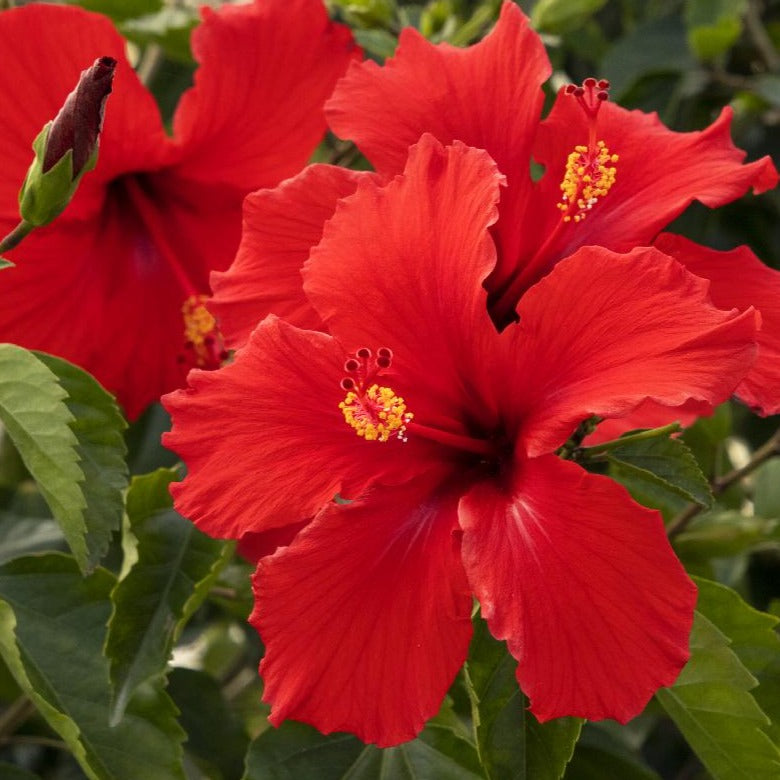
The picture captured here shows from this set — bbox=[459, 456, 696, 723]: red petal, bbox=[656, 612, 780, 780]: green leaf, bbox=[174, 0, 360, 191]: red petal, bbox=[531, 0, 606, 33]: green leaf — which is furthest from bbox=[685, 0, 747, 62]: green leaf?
bbox=[459, 456, 696, 723]: red petal

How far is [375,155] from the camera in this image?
3.84 ft

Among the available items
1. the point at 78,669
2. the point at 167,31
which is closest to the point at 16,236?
the point at 78,669

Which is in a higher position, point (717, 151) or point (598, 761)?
point (717, 151)

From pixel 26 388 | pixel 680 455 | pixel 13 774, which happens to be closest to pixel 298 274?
pixel 26 388

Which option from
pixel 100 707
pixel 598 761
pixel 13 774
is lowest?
pixel 598 761

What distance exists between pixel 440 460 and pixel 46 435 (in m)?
0.32

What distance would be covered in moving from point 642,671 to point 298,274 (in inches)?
17.4

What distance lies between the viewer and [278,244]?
1.13m

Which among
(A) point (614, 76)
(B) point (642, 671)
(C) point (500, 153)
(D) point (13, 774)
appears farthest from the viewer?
(A) point (614, 76)

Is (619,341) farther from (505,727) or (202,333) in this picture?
(202,333)

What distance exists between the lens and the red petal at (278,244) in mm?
1127

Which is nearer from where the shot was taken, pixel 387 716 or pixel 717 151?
pixel 387 716

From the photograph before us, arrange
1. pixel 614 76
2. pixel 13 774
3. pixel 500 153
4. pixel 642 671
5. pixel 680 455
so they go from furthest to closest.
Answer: pixel 614 76
pixel 13 774
pixel 500 153
pixel 680 455
pixel 642 671

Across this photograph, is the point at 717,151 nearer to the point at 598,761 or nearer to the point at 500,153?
the point at 500,153
